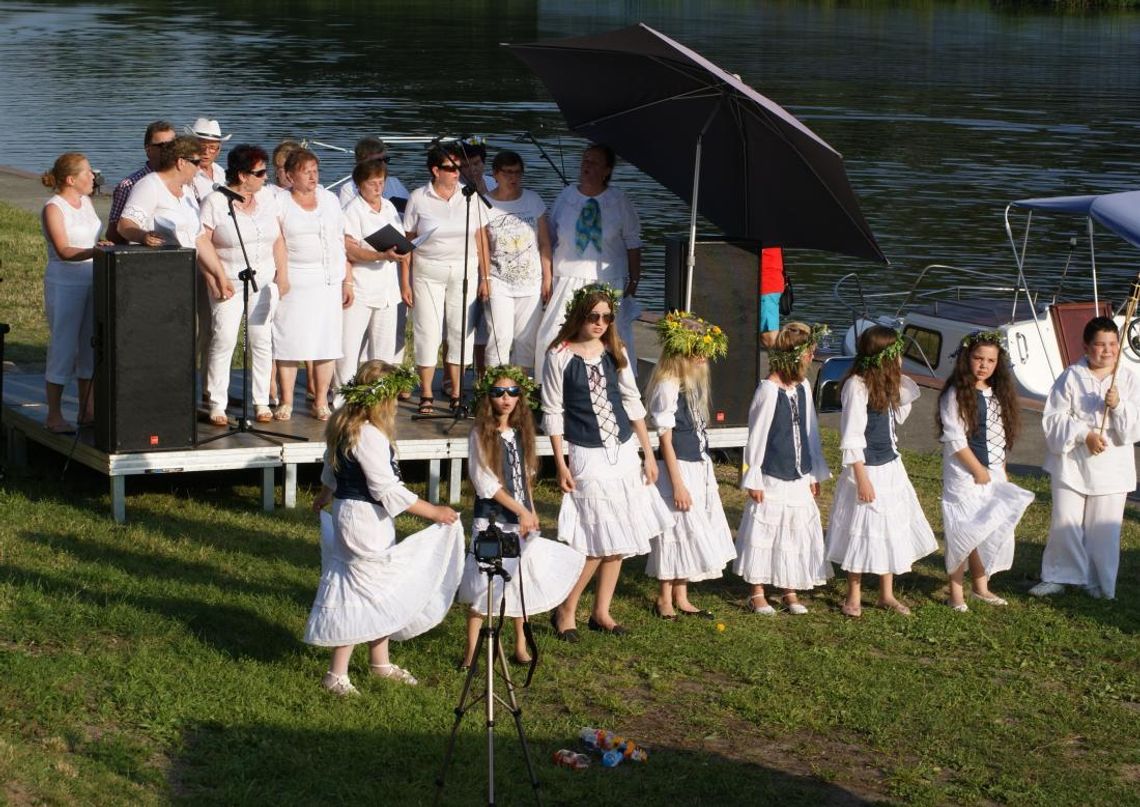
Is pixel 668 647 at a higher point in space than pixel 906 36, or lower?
lower

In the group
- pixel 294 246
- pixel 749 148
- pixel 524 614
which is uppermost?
pixel 749 148

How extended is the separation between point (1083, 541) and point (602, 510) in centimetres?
314

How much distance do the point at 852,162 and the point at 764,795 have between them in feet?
101

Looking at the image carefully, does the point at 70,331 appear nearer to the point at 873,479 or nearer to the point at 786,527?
the point at 786,527

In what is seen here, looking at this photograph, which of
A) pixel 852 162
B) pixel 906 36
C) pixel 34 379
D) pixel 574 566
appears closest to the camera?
pixel 574 566

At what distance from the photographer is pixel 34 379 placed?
1245 cm

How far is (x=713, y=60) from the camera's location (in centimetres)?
5359

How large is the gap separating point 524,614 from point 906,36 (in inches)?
2435

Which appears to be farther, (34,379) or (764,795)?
(34,379)

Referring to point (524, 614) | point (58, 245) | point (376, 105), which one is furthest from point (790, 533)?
point (376, 105)

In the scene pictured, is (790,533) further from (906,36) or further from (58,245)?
(906,36)

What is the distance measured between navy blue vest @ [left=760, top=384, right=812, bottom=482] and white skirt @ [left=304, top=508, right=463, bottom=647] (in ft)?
7.23

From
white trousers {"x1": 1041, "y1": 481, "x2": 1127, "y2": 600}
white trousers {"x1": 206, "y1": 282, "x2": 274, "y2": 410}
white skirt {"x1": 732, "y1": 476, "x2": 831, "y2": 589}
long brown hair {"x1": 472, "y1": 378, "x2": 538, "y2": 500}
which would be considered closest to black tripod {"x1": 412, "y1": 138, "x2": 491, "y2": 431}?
white trousers {"x1": 206, "y1": 282, "x2": 274, "y2": 410}

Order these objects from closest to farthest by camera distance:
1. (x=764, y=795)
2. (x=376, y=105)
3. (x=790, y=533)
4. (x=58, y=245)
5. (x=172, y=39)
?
1. (x=764, y=795)
2. (x=790, y=533)
3. (x=58, y=245)
4. (x=376, y=105)
5. (x=172, y=39)
